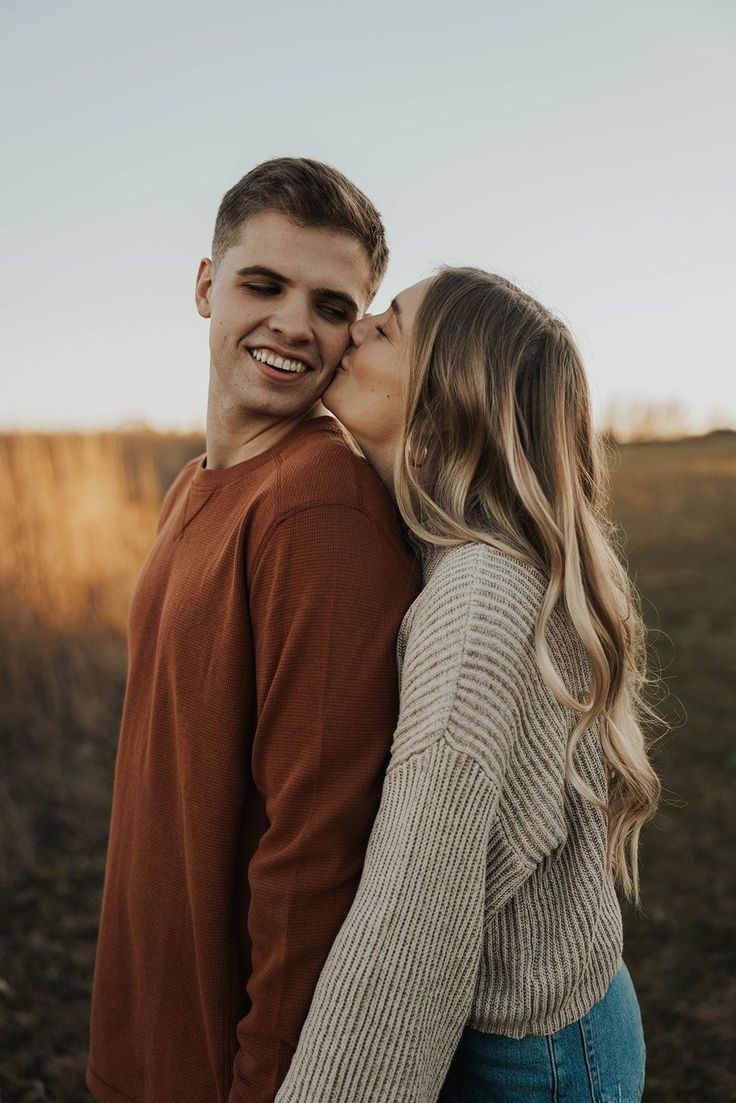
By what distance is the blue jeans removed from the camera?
53.2 inches

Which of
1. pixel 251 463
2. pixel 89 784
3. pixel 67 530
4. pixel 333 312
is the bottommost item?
pixel 89 784

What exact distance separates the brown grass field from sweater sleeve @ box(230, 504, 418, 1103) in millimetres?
1013

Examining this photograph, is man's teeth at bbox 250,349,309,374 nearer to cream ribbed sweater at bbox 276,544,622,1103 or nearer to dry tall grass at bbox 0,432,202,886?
cream ribbed sweater at bbox 276,544,622,1103

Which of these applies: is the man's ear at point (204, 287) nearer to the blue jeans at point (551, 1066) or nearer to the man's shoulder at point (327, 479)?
the man's shoulder at point (327, 479)

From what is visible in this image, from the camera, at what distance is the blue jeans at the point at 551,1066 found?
135cm

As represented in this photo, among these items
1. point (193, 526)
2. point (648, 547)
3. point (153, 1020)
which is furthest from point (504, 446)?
point (648, 547)

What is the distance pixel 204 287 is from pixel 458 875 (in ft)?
4.79

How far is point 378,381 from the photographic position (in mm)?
1679

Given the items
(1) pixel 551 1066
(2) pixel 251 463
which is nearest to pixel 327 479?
(2) pixel 251 463

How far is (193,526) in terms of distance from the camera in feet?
5.57

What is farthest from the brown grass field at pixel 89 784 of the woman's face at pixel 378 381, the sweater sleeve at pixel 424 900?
the sweater sleeve at pixel 424 900

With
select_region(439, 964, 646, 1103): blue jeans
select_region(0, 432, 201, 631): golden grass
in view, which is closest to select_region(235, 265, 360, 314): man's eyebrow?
select_region(439, 964, 646, 1103): blue jeans

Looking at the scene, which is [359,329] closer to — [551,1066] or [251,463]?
[251,463]

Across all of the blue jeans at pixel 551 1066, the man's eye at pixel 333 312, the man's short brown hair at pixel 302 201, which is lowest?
the blue jeans at pixel 551 1066
